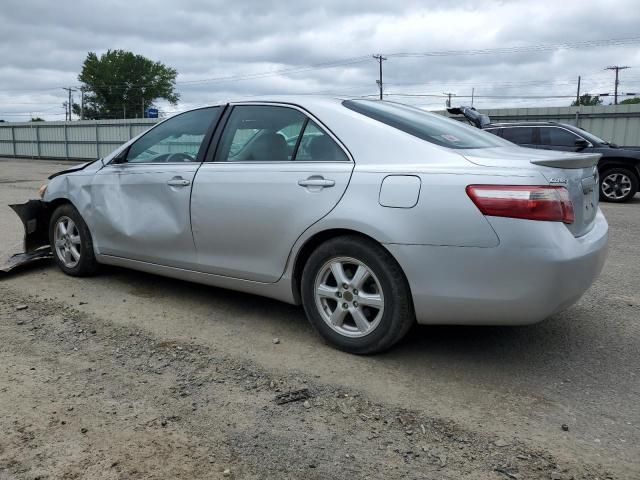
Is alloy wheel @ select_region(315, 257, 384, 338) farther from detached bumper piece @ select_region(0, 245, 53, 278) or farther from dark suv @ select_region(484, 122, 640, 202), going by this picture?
dark suv @ select_region(484, 122, 640, 202)

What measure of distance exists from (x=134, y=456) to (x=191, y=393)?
22.9 inches

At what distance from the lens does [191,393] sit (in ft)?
9.80

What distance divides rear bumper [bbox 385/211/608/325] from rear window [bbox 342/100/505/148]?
697 millimetres

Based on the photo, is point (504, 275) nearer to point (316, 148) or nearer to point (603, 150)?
point (316, 148)

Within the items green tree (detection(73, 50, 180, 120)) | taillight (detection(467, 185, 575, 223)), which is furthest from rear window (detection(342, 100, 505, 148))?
green tree (detection(73, 50, 180, 120))

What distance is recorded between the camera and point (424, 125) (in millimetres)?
3664

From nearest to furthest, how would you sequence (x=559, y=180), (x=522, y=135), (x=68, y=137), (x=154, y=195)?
(x=559, y=180) → (x=154, y=195) → (x=522, y=135) → (x=68, y=137)

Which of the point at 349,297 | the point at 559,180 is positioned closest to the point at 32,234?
the point at 349,297

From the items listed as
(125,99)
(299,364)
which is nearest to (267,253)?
(299,364)

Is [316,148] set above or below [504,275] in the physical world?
above

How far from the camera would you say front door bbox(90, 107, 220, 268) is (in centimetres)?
418

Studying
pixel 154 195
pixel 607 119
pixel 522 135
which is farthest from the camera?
pixel 607 119

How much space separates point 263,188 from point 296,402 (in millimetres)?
1402

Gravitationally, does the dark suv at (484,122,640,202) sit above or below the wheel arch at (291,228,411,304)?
above
